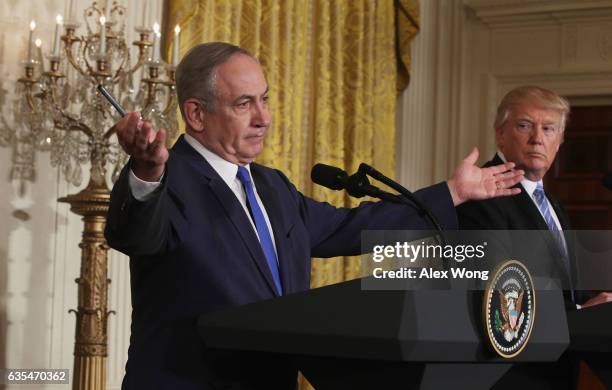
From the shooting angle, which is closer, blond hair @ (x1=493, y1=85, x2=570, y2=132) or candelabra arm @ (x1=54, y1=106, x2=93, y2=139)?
blond hair @ (x1=493, y1=85, x2=570, y2=132)

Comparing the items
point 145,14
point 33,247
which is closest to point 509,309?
point 33,247

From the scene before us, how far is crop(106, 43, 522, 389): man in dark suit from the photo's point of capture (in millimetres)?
1977

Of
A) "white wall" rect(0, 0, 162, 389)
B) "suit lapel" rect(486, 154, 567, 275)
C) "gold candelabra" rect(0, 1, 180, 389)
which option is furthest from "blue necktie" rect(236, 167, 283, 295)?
"white wall" rect(0, 0, 162, 389)

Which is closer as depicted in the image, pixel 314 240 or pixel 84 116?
pixel 314 240

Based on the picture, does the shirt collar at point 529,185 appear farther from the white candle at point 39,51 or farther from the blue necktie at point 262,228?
the white candle at point 39,51

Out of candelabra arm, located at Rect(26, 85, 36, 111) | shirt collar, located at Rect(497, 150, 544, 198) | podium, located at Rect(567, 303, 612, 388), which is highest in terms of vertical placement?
candelabra arm, located at Rect(26, 85, 36, 111)

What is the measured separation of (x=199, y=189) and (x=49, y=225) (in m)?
2.50

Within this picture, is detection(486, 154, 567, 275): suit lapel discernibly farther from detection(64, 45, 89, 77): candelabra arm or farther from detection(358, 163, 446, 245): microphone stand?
detection(64, 45, 89, 77): candelabra arm

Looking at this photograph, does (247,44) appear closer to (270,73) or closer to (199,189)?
(270,73)

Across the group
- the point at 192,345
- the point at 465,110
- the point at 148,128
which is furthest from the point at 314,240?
the point at 465,110

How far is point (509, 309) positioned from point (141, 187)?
2.38 feet

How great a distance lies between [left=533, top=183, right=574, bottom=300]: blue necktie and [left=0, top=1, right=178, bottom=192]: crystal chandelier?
5.58 feet

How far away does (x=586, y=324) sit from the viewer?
7.40 ft

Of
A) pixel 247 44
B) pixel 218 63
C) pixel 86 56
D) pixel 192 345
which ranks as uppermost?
pixel 247 44
